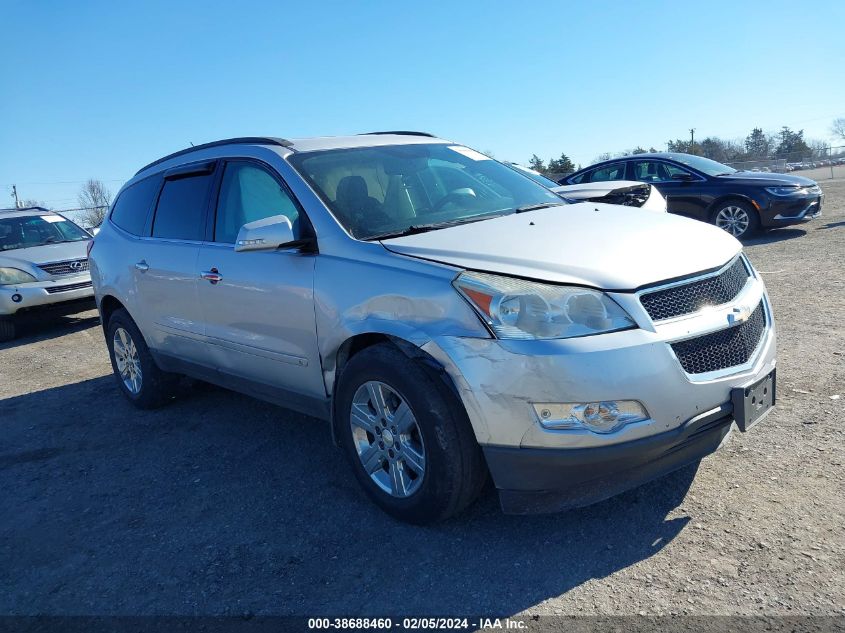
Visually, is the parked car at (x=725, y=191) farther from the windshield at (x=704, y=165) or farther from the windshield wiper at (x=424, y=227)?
the windshield wiper at (x=424, y=227)

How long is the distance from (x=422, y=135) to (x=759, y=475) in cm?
309

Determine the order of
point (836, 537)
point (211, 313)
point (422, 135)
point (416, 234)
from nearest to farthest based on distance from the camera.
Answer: point (836, 537)
point (416, 234)
point (211, 313)
point (422, 135)

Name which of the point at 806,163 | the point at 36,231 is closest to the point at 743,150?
the point at 806,163

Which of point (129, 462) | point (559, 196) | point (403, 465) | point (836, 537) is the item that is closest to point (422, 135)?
point (559, 196)

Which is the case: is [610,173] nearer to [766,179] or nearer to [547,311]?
[766,179]

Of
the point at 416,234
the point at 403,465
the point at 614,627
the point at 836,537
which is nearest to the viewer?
the point at 614,627

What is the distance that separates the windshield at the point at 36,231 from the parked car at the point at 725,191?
914 centimetres

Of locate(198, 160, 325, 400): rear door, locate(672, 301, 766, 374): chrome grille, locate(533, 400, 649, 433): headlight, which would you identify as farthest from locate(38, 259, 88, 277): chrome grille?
locate(672, 301, 766, 374): chrome grille

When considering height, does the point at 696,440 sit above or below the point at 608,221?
below

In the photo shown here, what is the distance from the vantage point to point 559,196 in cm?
463

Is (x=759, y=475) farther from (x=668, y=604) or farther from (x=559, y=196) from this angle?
(x=559, y=196)

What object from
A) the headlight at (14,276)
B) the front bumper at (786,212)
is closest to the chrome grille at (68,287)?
the headlight at (14,276)

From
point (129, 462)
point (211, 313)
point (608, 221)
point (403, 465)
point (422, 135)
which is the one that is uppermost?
point (422, 135)

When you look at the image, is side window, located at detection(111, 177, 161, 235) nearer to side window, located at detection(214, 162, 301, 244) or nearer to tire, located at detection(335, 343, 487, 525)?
side window, located at detection(214, 162, 301, 244)
